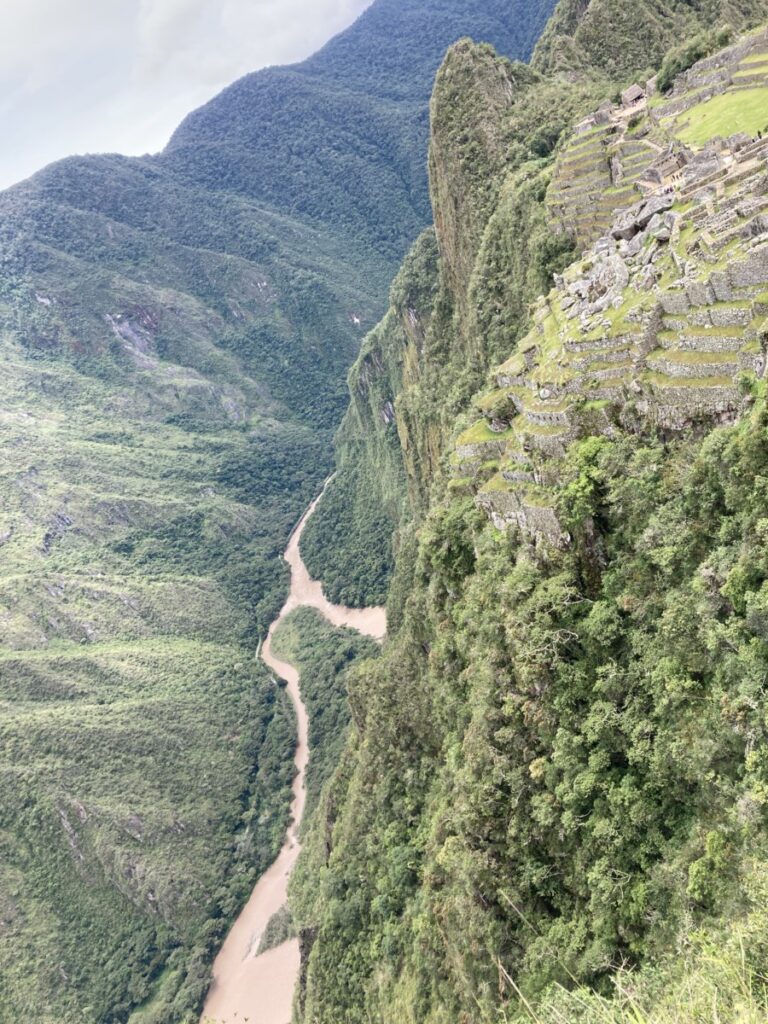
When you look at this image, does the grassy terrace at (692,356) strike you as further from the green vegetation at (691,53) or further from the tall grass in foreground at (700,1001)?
the green vegetation at (691,53)

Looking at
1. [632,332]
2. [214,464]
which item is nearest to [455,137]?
[632,332]

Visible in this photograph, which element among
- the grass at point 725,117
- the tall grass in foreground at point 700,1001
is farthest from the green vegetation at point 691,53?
the tall grass in foreground at point 700,1001

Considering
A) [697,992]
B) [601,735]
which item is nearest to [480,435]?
[601,735]

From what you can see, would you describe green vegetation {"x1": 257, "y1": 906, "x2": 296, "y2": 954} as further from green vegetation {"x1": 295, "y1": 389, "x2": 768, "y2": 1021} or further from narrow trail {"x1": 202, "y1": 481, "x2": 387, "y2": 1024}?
green vegetation {"x1": 295, "y1": 389, "x2": 768, "y2": 1021}

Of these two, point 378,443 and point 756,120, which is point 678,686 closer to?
point 756,120

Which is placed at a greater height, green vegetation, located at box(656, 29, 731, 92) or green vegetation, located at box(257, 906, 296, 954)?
green vegetation, located at box(656, 29, 731, 92)

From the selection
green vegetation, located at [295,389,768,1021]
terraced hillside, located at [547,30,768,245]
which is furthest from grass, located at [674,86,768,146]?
green vegetation, located at [295,389,768,1021]
